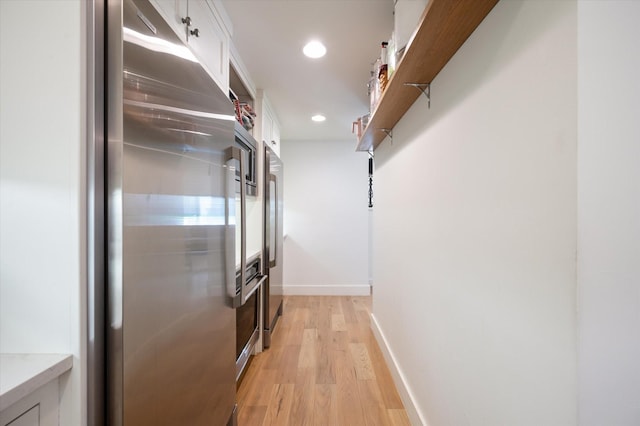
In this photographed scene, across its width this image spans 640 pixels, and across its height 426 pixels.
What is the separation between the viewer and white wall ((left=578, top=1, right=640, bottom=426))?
0.53 m

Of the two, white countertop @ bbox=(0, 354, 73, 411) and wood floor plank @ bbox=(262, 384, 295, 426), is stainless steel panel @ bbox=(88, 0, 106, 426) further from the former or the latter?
wood floor plank @ bbox=(262, 384, 295, 426)

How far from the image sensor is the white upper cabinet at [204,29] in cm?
110

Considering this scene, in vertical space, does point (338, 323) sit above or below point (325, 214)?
below

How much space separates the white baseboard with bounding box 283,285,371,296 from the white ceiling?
2.44 m

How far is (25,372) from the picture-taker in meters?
0.49

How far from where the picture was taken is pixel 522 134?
69 centimetres

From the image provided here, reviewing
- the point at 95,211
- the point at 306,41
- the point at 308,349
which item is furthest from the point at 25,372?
the point at 308,349

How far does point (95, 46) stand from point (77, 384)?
679 mm

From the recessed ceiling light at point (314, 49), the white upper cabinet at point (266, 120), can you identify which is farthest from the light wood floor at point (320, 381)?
the recessed ceiling light at point (314, 49)

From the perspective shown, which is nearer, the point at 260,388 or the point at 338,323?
the point at 260,388

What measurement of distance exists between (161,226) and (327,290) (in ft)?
11.9

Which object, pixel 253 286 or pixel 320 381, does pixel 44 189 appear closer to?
pixel 253 286

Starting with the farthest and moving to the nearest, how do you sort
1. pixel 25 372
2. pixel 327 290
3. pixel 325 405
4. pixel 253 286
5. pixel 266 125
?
pixel 327 290
pixel 266 125
pixel 253 286
pixel 325 405
pixel 25 372

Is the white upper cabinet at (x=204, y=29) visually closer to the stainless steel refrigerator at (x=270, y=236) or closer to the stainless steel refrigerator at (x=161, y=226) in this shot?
the stainless steel refrigerator at (x=161, y=226)
